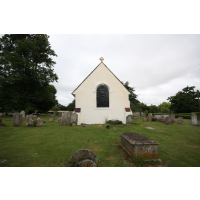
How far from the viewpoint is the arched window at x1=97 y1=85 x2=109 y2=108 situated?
1383 centimetres

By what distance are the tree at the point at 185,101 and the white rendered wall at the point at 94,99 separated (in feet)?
86.3

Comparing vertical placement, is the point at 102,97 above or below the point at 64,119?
above

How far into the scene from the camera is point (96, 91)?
13.9 metres

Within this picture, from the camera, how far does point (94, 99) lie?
13.7 metres

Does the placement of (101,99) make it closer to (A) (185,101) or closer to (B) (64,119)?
(B) (64,119)

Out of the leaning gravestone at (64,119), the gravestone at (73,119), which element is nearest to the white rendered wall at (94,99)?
the gravestone at (73,119)

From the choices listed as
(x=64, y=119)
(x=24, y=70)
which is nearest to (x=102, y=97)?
(x=64, y=119)

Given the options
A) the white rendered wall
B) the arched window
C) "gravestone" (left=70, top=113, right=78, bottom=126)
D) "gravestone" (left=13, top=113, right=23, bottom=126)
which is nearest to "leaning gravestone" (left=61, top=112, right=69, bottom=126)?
"gravestone" (left=70, top=113, right=78, bottom=126)

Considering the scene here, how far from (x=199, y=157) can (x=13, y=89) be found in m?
29.3

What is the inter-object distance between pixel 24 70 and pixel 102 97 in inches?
791

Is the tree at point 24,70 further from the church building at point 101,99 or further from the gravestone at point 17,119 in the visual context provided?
the church building at point 101,99

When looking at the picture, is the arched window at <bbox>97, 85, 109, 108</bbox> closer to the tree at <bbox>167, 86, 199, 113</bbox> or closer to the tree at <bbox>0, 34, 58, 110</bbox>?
the tree at <bbox>0, 34, 58, 110</bbox>

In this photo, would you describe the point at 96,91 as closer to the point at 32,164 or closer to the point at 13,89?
the point at 32,164

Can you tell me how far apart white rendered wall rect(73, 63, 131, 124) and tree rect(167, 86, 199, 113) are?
2632cm
